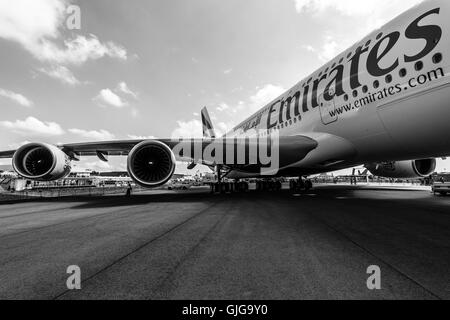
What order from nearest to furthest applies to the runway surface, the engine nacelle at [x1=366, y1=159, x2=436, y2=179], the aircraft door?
the runway surface → the aircraft door → the engine nacelle at [x1=366, y1=159, x2=436, y2=179]

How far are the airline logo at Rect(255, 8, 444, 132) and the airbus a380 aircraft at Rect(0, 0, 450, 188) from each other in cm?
2

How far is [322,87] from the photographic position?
8.17m

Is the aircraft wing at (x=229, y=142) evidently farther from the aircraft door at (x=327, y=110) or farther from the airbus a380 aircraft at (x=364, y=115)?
the aircraft door at (x=327, y=110)

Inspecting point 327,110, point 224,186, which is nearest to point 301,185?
point 224,186

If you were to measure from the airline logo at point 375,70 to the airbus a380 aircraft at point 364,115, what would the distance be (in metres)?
0.02

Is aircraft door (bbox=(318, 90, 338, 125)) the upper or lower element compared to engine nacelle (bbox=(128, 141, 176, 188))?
upper

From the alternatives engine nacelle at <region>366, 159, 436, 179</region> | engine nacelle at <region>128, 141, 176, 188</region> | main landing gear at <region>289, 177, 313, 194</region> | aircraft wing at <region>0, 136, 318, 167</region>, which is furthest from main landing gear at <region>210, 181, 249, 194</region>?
engine nacelle at <region>366, 159, 436, 179</region>

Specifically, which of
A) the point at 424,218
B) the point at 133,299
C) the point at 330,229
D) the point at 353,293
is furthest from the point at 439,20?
the point at 133,299

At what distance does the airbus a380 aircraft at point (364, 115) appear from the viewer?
511cm

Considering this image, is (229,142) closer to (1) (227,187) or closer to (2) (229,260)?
(1) (227,187)

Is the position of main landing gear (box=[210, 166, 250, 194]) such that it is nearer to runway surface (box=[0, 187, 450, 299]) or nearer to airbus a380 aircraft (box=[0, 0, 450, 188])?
airbus a380 aircraft (box=[0, 0, 450, 188])

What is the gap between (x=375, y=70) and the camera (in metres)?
6.11

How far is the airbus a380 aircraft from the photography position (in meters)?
5.11

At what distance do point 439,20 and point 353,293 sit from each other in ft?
20.3
